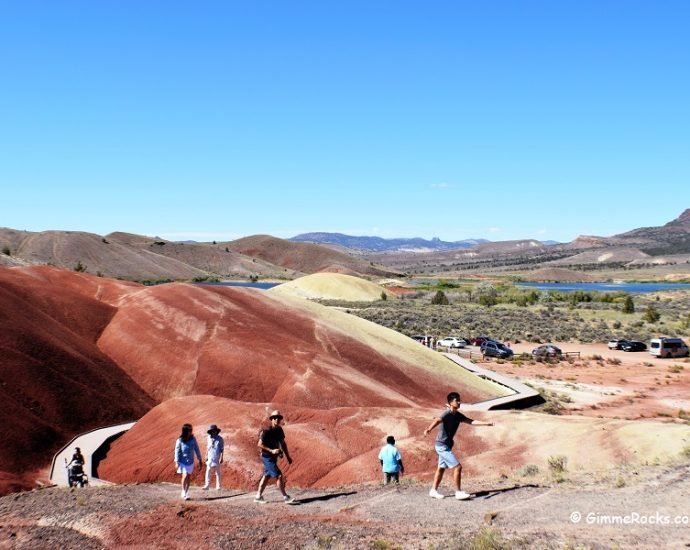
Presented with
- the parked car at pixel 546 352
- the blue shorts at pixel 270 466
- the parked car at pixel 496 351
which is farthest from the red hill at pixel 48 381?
the parked car at pixel 546 352

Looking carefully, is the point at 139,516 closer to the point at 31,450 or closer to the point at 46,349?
the point at 31,450

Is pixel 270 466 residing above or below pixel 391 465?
above

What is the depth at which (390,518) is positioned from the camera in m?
11.2

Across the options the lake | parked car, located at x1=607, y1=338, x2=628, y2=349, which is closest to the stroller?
parked car, located at x1=607, y1=338, x2=628, y2=349

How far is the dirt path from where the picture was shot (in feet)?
31.2

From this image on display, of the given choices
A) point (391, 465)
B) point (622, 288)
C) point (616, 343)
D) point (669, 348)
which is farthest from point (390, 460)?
point (622, 288)

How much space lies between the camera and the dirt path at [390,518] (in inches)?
374

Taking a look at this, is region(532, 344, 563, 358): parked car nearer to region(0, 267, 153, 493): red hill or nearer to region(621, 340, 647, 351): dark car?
region(621, 340, 647, 351): dark car

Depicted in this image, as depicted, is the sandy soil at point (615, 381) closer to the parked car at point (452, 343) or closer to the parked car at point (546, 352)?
the parked car at point (546, 352)

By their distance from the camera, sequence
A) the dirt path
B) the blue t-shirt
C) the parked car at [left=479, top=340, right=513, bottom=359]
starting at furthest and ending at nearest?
the parked car at [left=479, top=340, right=513, bottom=359], the blue t-shirt, the dirt path

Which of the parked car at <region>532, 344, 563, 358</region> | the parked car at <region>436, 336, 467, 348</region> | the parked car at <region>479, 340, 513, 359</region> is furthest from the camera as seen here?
the parked car at <region>436, 336, 467, 348</region>

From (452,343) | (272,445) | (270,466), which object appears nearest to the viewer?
(270,466)

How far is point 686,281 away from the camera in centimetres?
18525

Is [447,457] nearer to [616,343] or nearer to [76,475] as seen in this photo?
[76,475]
